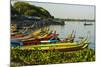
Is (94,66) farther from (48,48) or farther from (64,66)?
(48,48)

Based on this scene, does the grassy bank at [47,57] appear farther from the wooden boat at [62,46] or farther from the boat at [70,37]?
the boat at [70,37]

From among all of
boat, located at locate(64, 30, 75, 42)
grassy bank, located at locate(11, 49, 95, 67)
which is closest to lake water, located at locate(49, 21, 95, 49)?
boat, located at locate(64, 30, 75, 42)

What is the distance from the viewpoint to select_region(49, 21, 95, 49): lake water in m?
2.45

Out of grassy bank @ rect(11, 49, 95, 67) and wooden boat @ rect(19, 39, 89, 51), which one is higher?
wooden boat @ rect(19, 39, 89, 51)

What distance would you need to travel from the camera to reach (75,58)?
251 cm

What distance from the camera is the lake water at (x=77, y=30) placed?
8.02 ft

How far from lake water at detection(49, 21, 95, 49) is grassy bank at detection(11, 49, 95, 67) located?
15 cm

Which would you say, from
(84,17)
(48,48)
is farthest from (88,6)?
(48,48)

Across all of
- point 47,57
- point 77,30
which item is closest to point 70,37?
point 77,30

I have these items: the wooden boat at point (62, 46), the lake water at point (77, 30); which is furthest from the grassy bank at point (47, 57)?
the lake water at point (77, 30)

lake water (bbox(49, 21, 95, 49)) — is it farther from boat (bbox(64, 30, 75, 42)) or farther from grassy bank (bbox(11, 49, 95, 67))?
grassy bank (bbox(11, 49, 95, 67))

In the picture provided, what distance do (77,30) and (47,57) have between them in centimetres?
50

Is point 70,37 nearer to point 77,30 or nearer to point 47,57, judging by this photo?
point 77,30

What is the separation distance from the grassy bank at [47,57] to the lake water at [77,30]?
0.49 ft
